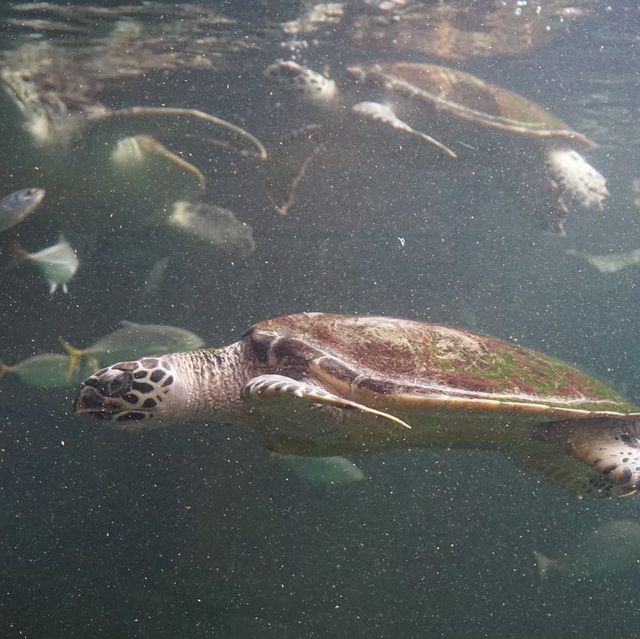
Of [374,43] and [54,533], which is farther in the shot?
[374,43]

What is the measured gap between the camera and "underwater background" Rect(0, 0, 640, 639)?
7.03 meters

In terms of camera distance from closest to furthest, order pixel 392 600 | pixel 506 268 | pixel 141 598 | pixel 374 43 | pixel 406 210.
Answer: pixel 141 598 → pixel 392 600 → pixel 374 43 → pixel 406 210 → pixel 506 268

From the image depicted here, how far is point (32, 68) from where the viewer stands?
35.6 feet

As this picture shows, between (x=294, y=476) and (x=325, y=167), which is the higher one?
(x=325, y=167)

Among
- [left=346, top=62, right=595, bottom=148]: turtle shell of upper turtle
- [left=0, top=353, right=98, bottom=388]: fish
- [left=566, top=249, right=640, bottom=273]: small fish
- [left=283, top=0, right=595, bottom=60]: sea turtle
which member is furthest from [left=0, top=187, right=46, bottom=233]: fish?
[left=566, top=249, right=640, bottom=273]: small fish

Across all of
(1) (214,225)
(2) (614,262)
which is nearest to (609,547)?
(1) (214,225)

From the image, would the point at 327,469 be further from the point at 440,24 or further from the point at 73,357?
the point at 440,24

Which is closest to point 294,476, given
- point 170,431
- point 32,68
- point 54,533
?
point 170,431

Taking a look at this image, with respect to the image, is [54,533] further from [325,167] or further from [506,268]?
[506,268]

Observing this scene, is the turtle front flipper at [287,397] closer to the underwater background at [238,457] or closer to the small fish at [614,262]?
the underwater background at [238,457]

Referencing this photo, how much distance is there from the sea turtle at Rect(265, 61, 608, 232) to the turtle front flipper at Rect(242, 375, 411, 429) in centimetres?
749

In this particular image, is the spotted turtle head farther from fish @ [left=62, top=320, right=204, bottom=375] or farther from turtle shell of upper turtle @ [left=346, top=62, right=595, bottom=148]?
turtle shell of upper turtle @ [left=346, top=62, right=595, bottom=148]

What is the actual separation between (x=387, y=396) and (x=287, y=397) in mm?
739

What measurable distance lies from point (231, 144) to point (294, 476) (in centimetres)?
681
